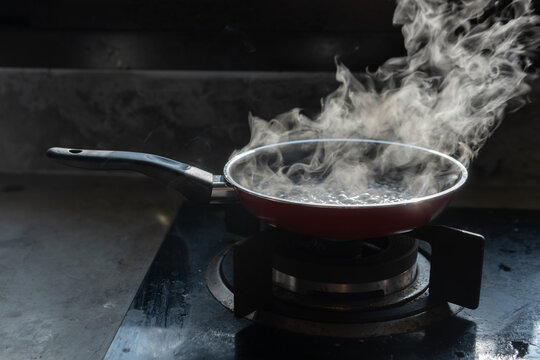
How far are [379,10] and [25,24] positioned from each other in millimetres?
951

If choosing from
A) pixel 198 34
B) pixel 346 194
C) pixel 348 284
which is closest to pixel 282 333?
pixel 348 284

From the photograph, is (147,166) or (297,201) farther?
(147,166)

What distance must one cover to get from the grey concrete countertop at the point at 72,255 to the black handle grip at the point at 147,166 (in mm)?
229

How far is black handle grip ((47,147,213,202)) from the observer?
956 mm

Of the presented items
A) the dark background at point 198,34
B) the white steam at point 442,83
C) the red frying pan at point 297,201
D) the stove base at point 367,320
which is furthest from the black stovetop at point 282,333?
the dark background at point 198,34

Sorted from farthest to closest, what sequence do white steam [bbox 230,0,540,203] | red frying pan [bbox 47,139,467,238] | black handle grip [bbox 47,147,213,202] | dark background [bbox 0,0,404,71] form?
dark background [bbox 0,0,404,71] < white steam [bbox 230,0,540,203] < black handle grip [bbox 47,147,213,202] < red frying pan [bbox 47,139,467,238]

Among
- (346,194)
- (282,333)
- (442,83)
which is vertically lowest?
(282,333)

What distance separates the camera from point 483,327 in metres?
0.90

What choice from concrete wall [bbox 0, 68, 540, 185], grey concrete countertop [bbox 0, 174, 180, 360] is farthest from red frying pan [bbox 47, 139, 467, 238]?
concrete wall [bbox 0, 68, 540, 185]

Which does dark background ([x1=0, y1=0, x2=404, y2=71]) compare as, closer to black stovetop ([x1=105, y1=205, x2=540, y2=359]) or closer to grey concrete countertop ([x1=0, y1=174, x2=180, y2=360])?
grey concrete countertop ([x1=0, y1=174, x2=180, y2=360])

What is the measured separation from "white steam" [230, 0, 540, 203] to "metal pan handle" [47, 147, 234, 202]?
47cm

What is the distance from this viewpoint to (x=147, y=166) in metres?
0.96

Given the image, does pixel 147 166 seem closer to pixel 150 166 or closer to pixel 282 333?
pixel 150 166

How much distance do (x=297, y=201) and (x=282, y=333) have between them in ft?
0.70
